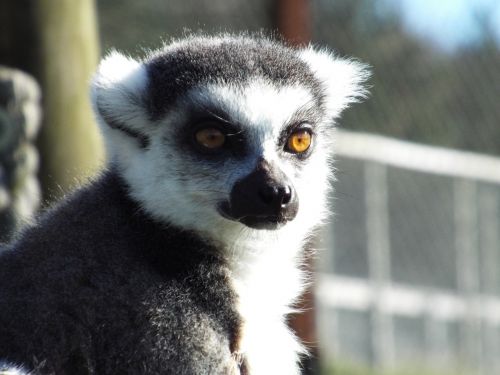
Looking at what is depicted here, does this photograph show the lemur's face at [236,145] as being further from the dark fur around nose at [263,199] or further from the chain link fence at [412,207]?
the chain link fence at [412,207]

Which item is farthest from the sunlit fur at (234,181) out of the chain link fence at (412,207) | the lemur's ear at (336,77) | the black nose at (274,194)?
the chain link fence at (412,207)

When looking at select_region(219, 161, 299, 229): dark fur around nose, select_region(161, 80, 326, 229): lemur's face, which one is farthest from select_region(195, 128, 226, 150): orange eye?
select_region(219, 161, 299, 229): dark fur around nose

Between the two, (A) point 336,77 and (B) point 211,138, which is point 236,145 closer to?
(B) point 211,138

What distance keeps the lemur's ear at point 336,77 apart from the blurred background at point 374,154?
121 cm

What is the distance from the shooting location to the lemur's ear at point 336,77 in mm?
4422

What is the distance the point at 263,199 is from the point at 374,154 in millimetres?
5386

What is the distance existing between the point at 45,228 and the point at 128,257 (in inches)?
13.3

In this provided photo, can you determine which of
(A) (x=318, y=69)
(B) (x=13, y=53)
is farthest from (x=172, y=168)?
(B) (x=13, y=53)

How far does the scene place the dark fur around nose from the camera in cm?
374

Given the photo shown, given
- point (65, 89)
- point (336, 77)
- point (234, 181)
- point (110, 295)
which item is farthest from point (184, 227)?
point (65, 89)

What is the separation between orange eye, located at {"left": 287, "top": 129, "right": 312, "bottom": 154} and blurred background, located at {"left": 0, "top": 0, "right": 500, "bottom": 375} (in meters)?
1.61

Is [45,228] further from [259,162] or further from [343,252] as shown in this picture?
[343,252]

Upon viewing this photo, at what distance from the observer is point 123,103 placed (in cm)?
401

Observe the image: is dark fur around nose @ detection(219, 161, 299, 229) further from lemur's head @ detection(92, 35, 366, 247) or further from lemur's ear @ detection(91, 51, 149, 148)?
lemur's ear @ detection(91, 51, 149, 148)
